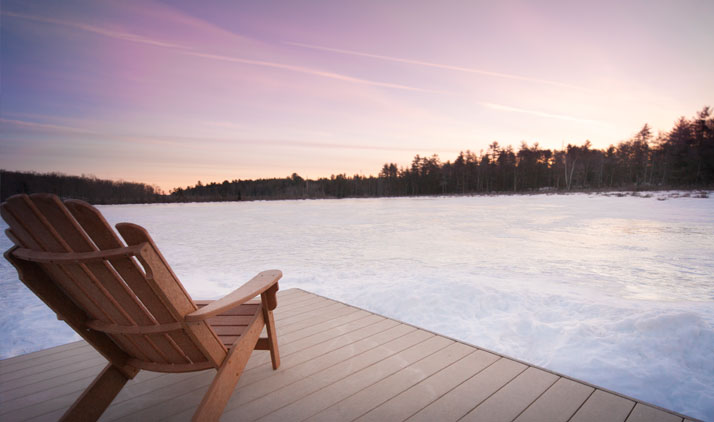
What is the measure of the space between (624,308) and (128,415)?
14.2ft

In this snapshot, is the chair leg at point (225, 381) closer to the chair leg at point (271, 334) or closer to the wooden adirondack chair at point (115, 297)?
the wooden adirondack chair at point (115, 297)

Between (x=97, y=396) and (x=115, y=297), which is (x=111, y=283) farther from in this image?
(x=97, y=396)

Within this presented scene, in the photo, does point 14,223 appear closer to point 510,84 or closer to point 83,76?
point 83,76

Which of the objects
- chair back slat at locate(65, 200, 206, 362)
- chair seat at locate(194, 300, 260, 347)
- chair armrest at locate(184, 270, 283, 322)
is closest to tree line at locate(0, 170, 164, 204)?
chair seat at locate(194, 300, 260, 347)

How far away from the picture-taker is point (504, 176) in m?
48.8

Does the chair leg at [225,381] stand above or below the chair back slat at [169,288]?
below

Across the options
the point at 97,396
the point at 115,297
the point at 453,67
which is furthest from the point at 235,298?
the point at 453,67

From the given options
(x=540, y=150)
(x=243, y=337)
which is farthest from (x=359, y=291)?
(x=540, y=150)

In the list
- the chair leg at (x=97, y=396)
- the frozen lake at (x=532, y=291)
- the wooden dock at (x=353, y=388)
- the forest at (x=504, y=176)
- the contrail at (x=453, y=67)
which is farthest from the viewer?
the forest at (x=504, y=176)

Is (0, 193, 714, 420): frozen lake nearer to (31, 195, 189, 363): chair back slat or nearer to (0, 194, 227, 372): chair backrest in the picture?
(0, 194, 227, 372): chair backrest

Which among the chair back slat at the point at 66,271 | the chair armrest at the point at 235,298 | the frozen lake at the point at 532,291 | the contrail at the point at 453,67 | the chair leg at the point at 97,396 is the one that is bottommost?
the frozen lake at the point at 532,291

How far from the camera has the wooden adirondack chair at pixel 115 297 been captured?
93 centimetres

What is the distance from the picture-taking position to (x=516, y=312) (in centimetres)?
317

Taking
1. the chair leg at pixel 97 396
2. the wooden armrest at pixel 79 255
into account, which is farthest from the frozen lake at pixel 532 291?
the wooden armrest at pixel 79 255
